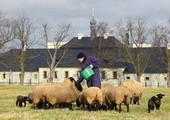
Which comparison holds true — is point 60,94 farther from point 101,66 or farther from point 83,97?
point 101,66

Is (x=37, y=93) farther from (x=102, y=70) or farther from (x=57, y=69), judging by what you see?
(x=57, y=69)

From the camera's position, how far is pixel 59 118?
12258mm

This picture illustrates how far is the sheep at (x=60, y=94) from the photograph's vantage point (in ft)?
51.1

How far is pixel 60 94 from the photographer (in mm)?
15688

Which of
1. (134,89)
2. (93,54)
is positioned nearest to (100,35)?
(93,54)

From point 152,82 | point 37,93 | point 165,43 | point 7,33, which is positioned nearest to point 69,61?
point 152,82

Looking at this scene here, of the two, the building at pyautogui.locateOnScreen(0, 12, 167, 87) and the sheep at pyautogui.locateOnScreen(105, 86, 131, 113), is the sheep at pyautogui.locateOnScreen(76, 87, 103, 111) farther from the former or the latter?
the building at pyautogui.locateOnScreen(0, 12, 167, 87)

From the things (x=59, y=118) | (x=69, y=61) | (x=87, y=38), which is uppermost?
(x=87, y=38)

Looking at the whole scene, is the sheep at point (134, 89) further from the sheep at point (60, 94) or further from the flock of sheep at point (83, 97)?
the sheep at point (60, 94)

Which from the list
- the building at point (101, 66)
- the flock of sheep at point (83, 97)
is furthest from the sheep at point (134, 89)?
the building at point (101, 66)

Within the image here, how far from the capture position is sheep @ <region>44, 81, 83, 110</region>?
15.6m

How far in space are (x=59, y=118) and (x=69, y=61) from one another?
2829 inches

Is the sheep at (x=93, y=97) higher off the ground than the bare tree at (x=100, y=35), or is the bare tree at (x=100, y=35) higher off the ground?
the bare tree at (x=100, y=35)

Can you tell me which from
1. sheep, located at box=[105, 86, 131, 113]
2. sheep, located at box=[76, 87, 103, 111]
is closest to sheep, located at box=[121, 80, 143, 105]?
sheep, located at box=[105, 86, 131, 113]
